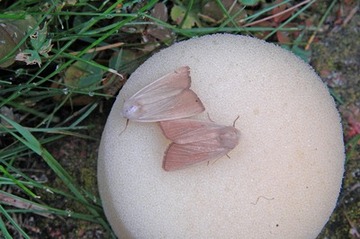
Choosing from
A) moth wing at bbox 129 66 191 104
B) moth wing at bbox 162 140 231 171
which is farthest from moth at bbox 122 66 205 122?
moth wing at bbox 162 140 231 171

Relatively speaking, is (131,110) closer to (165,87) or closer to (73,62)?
(165,87)

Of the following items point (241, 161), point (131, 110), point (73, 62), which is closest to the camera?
point (241, 161)

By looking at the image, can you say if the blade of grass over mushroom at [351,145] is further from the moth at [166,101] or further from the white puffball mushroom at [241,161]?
the moth at [166,101]

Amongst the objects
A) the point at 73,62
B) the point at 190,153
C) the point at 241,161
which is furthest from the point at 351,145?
the point at 73,62

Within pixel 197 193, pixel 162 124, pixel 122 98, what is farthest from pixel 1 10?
pixel 197 193

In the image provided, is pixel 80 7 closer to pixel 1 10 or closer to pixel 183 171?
pixel 1 10

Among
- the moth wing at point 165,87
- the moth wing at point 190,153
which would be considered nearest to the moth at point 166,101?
the moth wing at point 165,87
